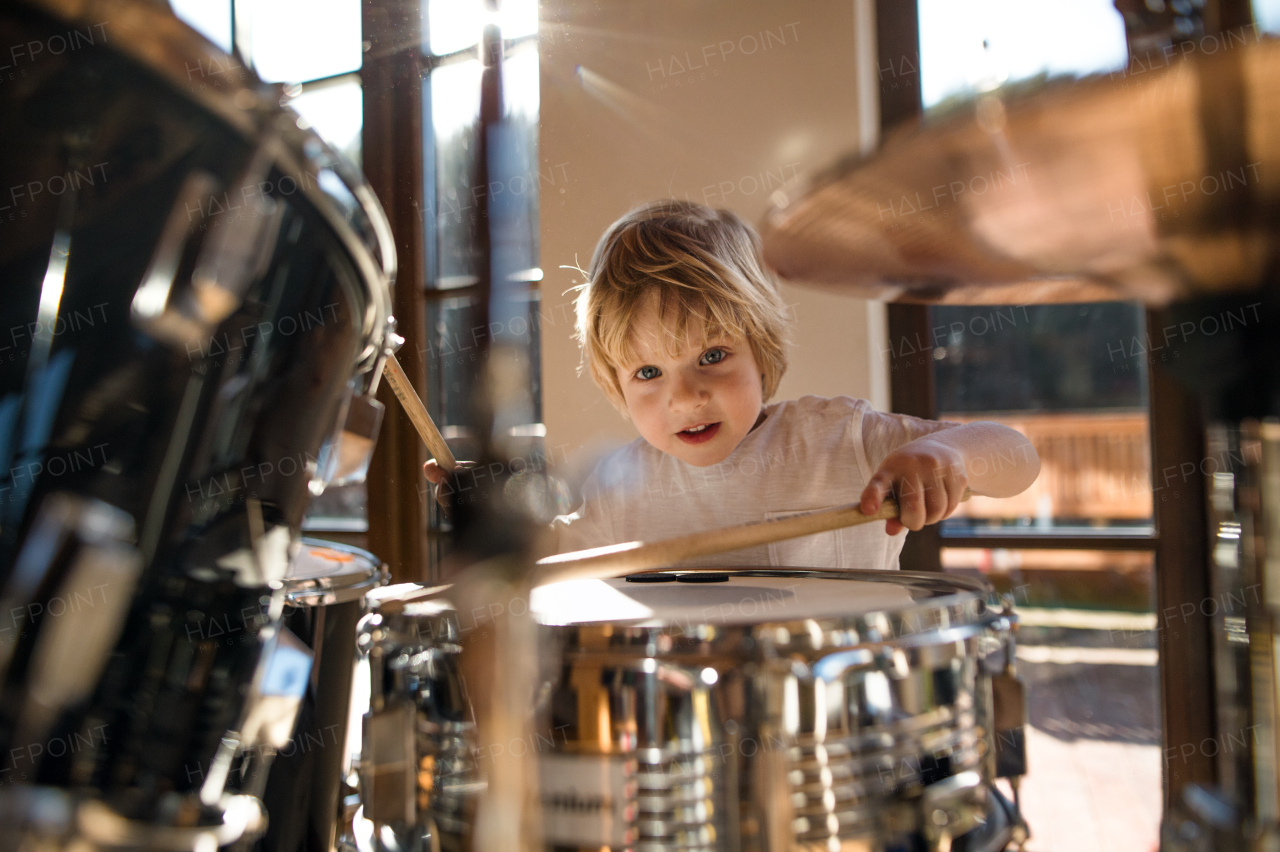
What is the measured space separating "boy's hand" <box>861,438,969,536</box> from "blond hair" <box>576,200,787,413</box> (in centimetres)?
32

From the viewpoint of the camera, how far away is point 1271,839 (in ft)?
1.26

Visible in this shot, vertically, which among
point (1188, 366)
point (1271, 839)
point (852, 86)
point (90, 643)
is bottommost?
point (1271, 839)

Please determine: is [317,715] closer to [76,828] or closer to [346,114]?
[76,828]

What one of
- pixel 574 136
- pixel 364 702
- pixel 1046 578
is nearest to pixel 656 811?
pixel 364 702

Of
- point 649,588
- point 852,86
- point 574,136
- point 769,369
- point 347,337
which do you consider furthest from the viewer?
point 574,136

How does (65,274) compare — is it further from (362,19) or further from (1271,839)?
(362,19)

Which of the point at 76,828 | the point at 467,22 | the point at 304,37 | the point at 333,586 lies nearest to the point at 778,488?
the point at 333,586

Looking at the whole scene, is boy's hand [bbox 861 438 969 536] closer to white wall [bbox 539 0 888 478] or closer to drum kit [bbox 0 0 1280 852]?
drum kit [bbox 0 0 1280 852]

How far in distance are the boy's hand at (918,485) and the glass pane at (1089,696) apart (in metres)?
0.51

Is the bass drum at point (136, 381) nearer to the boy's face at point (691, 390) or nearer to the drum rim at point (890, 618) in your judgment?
the drum rim at point (890, 618)

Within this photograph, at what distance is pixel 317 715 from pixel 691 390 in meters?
0.49

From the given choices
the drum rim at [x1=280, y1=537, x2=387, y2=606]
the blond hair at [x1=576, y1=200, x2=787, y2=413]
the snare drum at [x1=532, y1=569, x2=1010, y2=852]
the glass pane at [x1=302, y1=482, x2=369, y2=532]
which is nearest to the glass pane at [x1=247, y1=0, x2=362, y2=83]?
the glass pane at [x1=302, y1=482, x2=369, y2=532]

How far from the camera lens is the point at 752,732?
0.40 metres

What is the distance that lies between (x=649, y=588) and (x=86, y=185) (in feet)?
1.49
